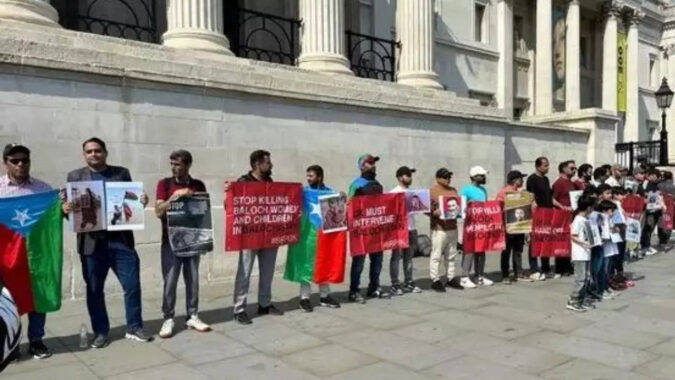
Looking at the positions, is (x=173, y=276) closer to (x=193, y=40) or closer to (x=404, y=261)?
(x=404, y=261)

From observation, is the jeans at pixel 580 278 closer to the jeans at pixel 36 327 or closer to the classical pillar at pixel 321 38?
the jeans at pixel 36 327

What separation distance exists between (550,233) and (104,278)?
21.9 feet

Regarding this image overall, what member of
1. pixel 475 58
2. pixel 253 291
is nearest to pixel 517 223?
pixel 253 291

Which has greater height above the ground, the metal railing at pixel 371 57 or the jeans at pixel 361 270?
the metal railing at pixel 371 57

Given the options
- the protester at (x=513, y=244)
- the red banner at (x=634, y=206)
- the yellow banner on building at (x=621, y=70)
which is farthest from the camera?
the yellow banner on building at (x=621, y=70)

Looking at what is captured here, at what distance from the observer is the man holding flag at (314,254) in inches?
294

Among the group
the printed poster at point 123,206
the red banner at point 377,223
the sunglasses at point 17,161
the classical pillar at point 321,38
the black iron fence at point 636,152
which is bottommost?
the red banner at point 377,223

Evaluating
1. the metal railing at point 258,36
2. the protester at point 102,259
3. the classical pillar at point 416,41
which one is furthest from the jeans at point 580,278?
the metal railing at point 258,36

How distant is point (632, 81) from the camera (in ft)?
111

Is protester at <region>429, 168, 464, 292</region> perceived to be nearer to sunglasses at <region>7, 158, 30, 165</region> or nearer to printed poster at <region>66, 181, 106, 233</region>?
printed poster at <region>66, 181, 106, 233</region>

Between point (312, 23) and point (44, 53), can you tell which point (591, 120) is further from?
point (44, 53)

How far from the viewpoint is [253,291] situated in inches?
346

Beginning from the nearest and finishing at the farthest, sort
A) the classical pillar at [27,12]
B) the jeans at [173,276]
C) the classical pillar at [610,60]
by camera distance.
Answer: the jeans at [173,276] → the classical pillar at [27,12] → the classical pillar at [610,60]

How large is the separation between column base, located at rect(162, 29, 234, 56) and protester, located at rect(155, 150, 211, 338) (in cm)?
438
